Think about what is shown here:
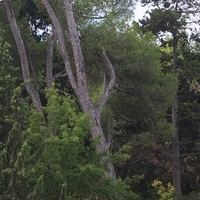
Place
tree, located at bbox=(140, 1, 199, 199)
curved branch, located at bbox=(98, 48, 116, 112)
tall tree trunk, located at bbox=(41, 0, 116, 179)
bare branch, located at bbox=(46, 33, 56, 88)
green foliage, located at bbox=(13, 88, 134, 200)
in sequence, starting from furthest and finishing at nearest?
1. tree, located at bbox=(140, 1, 199, 199)
2. bare branch, located at bbox=(46, 33, 56, 88)
3. curved branch, located at bbox=(98, 48, 116, 112)
4. tall tree trunk, located at bbox=(41, 0, 116, 179)
5. green foliage, located at bbox=(13, 88, 134, 200)

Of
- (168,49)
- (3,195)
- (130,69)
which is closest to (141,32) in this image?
(130,69)

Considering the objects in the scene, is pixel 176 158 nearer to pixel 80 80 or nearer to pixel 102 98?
pixel 102 98

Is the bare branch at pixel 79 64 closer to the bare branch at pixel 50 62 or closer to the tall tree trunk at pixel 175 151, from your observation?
the bare branch at pixel 50 62

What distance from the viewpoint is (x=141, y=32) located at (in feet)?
67.9

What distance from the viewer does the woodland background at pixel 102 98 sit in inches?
436

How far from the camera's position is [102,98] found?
17250 mm

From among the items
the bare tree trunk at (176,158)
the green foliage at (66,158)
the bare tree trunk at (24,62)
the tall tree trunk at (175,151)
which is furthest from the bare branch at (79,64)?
the bare tree trunk at (176,158)

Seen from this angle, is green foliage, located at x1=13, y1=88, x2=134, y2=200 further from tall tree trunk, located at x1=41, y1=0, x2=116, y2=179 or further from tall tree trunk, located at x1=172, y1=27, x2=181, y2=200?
tall tree trunk, located at x1=172, y1=27, x2=181, y2=200

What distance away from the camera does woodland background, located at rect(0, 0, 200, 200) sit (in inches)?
436

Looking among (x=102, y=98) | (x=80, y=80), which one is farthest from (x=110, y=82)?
(x=80, y=80)

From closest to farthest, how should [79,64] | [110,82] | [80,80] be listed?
[80,80], [79,64], [110,82]

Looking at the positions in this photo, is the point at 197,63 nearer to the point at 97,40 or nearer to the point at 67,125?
the point at 97,40

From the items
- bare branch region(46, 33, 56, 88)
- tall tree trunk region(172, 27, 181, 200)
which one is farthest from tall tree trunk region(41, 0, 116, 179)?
tall tree trunk region(172, 27, 181, 200)

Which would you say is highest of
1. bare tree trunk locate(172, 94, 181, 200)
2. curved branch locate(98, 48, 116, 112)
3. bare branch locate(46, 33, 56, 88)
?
bare branch locate(46, 33, 56, 88)
